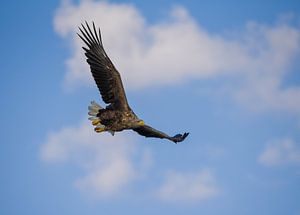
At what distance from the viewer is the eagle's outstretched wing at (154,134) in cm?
1126

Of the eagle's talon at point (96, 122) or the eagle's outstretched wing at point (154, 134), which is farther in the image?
the eagle's outstretched wing at point (154, 134)

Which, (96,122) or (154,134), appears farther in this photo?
(154,134)

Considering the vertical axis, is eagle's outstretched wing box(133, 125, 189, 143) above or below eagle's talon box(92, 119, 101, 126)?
above

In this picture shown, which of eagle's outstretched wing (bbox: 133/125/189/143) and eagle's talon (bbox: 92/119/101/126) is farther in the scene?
eagle's outstretched wing (bbox: 133/125/189/143)

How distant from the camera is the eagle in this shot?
34.7ft

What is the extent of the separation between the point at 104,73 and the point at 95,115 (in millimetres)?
992

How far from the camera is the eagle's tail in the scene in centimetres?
1045

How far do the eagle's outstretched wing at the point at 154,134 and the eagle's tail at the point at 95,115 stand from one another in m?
0.98

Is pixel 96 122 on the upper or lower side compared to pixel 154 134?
lower

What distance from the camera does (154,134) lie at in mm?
11453

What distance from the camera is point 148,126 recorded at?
11.3 m

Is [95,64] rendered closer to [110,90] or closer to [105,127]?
[110,90]

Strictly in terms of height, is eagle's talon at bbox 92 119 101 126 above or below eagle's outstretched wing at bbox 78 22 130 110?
below

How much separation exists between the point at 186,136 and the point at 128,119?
1.53m
